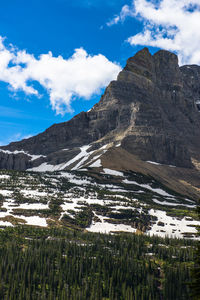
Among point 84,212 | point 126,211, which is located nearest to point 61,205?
point 84,212

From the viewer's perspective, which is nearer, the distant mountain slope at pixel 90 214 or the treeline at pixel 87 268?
the treeline at pixel 87 268

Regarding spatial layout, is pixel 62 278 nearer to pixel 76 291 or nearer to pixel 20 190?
pixel 76 291

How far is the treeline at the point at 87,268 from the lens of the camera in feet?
279

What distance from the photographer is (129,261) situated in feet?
341

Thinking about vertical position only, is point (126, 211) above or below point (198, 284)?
above

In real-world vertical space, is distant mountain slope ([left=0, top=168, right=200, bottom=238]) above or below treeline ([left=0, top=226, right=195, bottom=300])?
above

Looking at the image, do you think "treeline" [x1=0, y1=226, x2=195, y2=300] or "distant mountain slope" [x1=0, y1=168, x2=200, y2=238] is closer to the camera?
"treeline" [x1=0, y1=226, x2=195, y2=300]

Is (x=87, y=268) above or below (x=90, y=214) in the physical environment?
below

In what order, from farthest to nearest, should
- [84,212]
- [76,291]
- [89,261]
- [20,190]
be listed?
[20,190] → [84,212] → [89,261] → [76,291]

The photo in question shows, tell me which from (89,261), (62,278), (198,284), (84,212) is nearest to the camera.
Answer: (198,284)

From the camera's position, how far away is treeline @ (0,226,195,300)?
85.1 meters

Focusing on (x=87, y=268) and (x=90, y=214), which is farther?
(x=90, y=214)

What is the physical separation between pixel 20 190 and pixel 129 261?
106m

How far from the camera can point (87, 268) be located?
98.8 meters
